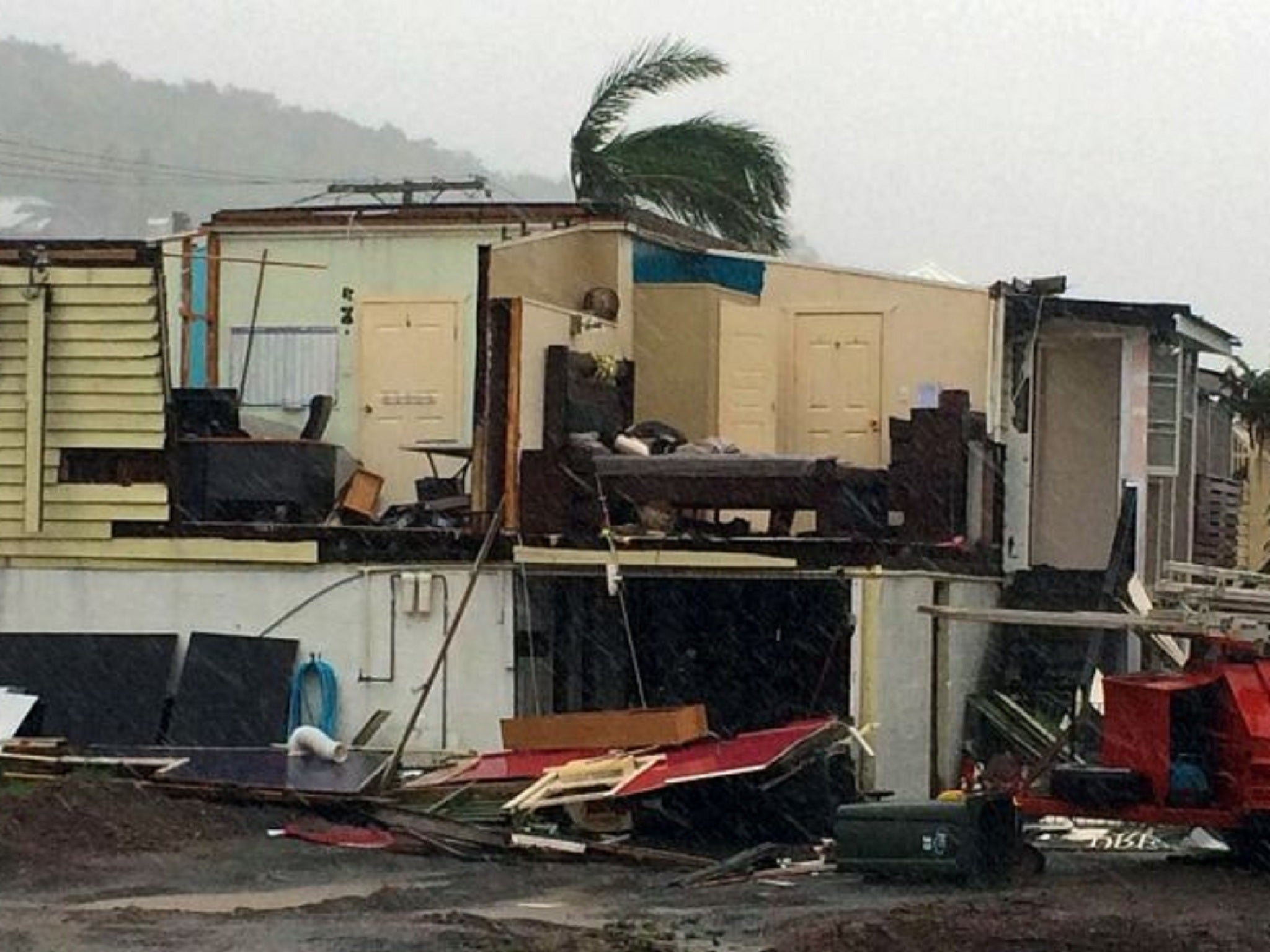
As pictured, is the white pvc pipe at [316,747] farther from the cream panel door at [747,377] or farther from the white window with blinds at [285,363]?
the cream panel door at [747,377]

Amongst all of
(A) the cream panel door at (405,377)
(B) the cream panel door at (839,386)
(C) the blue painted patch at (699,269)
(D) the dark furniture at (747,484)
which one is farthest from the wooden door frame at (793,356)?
(D) the dark furniture at (747,484)

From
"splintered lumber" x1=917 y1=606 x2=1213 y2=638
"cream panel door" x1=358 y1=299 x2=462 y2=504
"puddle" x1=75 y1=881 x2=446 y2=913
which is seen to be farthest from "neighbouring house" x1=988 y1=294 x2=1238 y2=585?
"puddle" x1=75 y1=881 x2=446 y2=913

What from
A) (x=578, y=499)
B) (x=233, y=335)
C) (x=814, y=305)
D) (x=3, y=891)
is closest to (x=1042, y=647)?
(x=814, y=305)

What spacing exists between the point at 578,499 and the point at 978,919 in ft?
22.0

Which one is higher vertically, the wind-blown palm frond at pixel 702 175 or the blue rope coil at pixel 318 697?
the wind-blown palm frond at pixel 702 175

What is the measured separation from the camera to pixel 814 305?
22.9 m

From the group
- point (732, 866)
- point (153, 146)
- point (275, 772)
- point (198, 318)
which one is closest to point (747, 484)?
point (732, 866)

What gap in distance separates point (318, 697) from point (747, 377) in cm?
566

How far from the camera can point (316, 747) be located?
58.9 feet

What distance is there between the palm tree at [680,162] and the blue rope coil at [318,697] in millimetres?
12961

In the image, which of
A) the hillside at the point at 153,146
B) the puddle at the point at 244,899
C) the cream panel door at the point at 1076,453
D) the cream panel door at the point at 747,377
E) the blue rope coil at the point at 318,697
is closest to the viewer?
the puddle at the point at 244,899

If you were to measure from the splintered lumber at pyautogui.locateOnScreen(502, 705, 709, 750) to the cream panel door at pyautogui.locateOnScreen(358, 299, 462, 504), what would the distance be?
Answer: 189 inches

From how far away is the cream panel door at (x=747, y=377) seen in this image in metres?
22.5

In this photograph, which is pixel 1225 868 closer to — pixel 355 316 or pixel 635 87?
pixel 355 316
